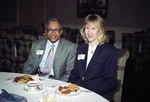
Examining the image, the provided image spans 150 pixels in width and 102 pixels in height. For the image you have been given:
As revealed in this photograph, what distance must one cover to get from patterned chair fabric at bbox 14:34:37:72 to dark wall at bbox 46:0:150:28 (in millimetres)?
5679

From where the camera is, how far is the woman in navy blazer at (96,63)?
62.7 inches

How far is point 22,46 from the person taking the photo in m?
2.85

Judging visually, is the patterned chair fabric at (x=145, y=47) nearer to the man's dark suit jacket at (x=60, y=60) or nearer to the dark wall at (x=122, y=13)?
the man's dark suit jacket at (x=60, y=60)

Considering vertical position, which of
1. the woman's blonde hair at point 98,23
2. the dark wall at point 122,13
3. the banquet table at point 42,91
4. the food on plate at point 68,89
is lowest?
the banquet table at point 42,91

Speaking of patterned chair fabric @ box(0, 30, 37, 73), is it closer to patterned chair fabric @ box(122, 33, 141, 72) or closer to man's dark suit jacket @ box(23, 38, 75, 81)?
man's dark suit jacket @ box(23, 38, 75, 81)

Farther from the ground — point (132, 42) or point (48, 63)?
point (132, 42)

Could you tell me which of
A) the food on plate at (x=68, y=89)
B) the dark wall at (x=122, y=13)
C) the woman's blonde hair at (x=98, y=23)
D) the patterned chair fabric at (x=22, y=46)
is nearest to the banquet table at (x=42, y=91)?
the food on plate at (x=68, y=89)

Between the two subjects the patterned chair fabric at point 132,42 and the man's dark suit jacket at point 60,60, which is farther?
the patterned chair fabric at point 132,42

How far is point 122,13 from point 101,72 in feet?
21.4

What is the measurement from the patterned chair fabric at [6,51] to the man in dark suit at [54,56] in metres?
0.91

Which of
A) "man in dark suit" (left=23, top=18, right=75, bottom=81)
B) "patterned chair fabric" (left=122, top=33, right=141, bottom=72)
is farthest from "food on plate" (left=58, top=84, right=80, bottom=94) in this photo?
"patterned chair fabric" (left=122, top=33, right=141, bottom=72)

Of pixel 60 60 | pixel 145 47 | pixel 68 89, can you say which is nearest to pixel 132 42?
pixel 145 47

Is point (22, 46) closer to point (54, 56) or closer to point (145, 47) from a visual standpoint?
point (54, 56)

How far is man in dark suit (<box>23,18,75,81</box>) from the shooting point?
2.09 meters
